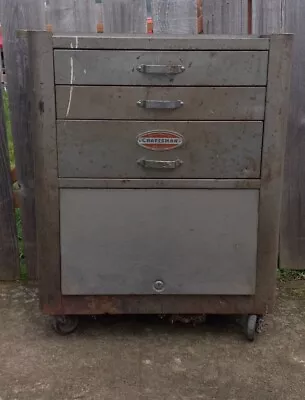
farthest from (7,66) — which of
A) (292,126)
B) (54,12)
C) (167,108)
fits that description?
(292,126)

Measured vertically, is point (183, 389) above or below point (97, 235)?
below

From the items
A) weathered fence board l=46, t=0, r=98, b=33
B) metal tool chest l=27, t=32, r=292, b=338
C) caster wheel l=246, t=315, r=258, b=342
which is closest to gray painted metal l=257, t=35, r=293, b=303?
metal tool chest l=27, t=32, r=292, b=338

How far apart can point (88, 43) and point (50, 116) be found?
1.21 ft

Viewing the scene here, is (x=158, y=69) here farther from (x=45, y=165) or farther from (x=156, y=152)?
(x=45, y=165)

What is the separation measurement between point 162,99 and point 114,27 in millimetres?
886

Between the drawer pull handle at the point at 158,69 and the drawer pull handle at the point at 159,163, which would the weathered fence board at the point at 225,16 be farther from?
the drawer pull handle at the point at 159,163

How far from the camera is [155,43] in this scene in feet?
8.11

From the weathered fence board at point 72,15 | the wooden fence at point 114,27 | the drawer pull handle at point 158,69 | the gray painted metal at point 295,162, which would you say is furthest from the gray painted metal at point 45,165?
the gray painted metal at point 295,162

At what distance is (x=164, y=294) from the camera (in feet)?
9.18

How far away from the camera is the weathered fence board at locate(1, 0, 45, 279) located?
3146 millimetres

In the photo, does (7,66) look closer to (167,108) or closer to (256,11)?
(167,108)

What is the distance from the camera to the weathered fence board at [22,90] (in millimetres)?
3146

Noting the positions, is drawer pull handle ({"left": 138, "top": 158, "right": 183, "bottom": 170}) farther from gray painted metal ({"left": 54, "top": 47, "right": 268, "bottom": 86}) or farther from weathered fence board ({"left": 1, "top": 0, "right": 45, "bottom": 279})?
weathered fence board ({"left": 1, "top": 0, "right": 45, "bottom": 279})

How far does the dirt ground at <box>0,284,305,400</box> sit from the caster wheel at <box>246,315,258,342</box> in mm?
49
